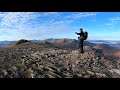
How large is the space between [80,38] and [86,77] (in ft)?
2.01

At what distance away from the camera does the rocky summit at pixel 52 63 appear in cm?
488

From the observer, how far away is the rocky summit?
4.88 metres

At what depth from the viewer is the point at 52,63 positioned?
500 cm

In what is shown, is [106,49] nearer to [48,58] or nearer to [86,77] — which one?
[86,77]
